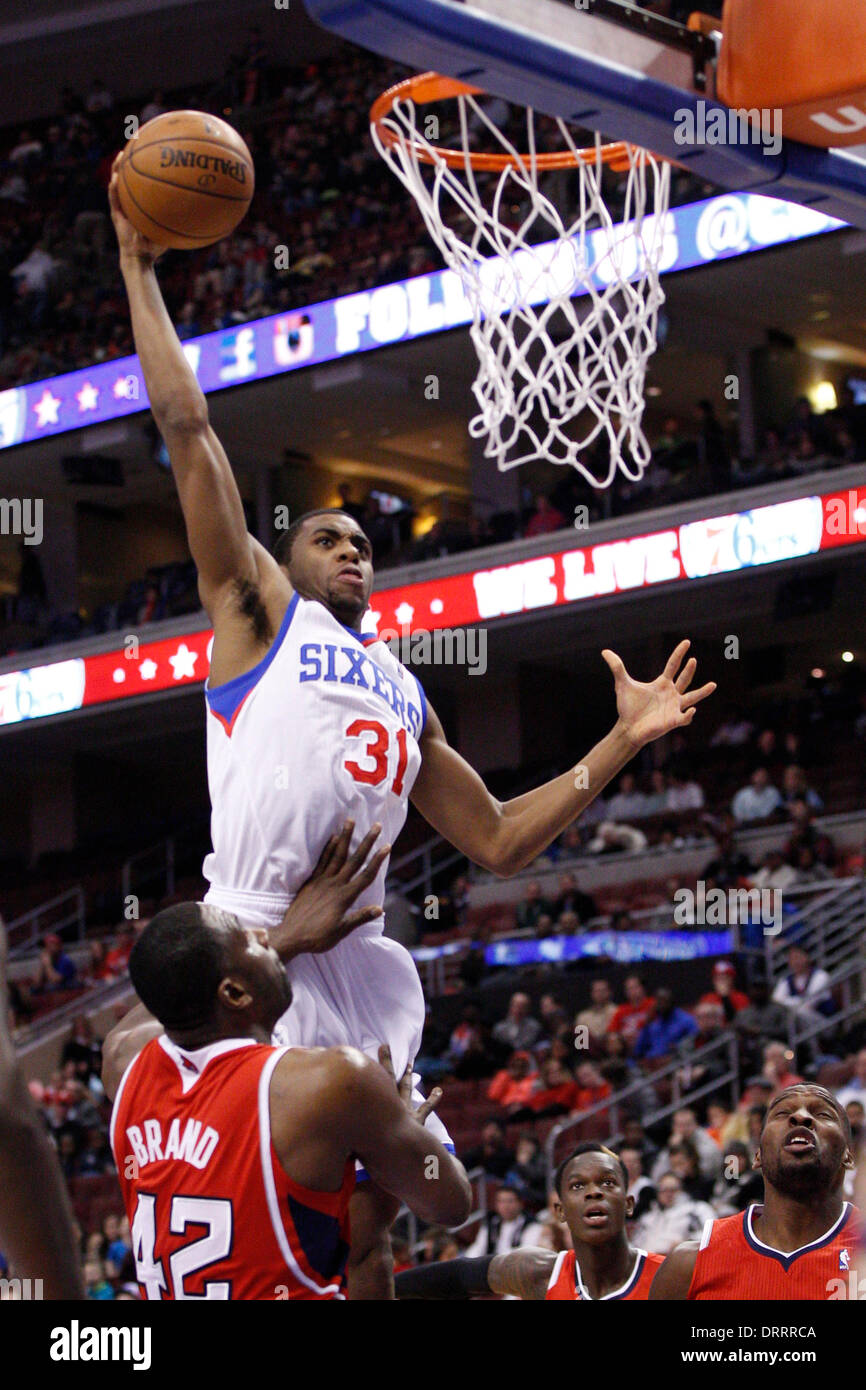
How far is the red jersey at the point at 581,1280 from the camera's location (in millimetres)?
3926

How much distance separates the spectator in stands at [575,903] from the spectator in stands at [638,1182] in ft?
12.0

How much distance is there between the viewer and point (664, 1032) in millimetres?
10547

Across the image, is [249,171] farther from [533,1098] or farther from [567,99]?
[533,1098]

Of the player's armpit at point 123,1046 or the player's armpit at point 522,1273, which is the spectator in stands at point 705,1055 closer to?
the player's armpit at point 522,1273

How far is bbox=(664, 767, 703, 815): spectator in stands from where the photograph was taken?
14344 millimetres

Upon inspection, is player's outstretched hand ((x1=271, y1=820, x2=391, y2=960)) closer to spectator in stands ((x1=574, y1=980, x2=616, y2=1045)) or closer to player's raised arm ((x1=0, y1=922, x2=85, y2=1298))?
player's raised arm ((x1=0, y1=922, x2=85, y2=1298))

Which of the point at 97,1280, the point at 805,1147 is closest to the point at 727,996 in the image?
the point at 97,1280

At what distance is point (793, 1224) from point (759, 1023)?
6.42 meters

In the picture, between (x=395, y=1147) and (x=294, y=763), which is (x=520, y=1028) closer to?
(x=294, y=763)

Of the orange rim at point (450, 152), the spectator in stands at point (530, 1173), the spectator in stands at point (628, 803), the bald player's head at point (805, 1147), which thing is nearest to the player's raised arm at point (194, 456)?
the bald player's head at point (805, 1147)

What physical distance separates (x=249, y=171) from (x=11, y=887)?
17287 mm

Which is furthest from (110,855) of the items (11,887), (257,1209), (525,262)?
(257,1209)

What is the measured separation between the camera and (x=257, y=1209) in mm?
2508

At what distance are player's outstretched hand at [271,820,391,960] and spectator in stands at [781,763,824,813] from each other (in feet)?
32.3
